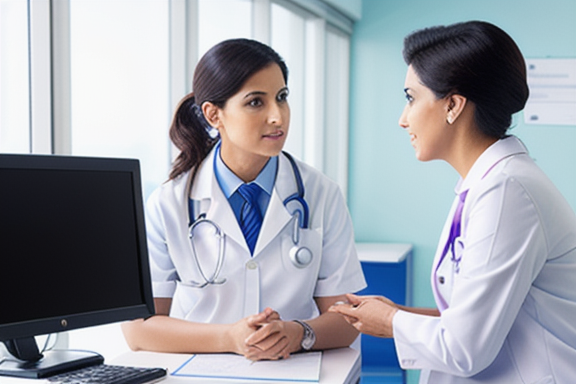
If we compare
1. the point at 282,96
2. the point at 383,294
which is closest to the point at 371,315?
the point at 282,96

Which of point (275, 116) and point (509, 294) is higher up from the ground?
point (275, 116)

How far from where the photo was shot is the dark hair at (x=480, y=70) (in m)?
1.36

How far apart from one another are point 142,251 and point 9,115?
670 millimetres

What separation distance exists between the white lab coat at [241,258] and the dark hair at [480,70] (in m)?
0.47

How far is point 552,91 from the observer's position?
13.5ft

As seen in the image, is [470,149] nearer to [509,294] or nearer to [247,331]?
[509,294]

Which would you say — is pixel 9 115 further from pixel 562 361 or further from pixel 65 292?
pixel 562 361

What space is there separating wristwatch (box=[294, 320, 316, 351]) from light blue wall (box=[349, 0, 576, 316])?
2.84 metres

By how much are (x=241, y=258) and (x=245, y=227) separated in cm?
8

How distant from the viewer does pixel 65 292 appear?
4.18ft

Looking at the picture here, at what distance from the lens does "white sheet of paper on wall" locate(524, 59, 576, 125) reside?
411cm

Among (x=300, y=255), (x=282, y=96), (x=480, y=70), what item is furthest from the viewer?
(x=282, y=96)

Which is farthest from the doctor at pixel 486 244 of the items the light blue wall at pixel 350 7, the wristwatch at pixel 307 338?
the light blue wall at pixel 350 7

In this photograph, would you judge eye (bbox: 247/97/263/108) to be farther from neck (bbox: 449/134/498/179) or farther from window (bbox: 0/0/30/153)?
window (bbox: 0/0/30/153)
